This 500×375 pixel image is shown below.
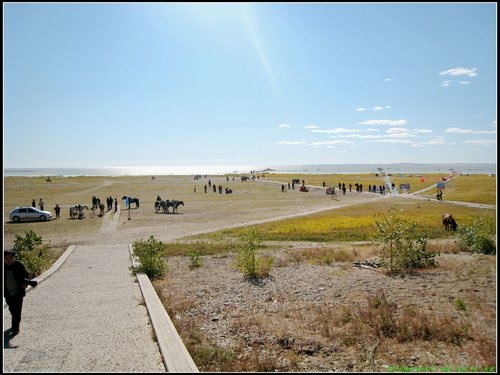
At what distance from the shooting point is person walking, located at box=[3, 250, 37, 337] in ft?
29.2

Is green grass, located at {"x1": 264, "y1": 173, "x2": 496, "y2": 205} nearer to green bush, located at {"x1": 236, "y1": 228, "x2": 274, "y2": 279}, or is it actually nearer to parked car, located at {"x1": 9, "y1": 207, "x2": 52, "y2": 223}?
green bush, located at {"x1": 236, "y1": 228, "x2": 274, "y2": 279}

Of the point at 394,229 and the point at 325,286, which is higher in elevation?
the point at 394,229

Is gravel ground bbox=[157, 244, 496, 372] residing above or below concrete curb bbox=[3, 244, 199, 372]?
below

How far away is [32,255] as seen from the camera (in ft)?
54.5

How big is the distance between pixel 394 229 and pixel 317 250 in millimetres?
5057

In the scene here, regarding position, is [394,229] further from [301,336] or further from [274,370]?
[274,370]

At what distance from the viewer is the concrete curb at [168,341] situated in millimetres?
7293

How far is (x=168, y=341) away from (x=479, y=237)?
17.7 metres

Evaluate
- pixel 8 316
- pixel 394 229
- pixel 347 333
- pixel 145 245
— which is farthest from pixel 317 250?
pixel 8 316

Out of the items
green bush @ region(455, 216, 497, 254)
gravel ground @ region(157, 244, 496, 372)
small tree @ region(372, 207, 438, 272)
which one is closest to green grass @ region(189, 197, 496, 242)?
green bush @ region(455, 216, 497, 254)

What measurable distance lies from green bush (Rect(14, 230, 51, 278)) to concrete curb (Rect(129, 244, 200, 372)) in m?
7.17

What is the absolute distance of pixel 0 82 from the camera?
24.5 ft

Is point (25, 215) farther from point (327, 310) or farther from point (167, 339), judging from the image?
point (327, 310)

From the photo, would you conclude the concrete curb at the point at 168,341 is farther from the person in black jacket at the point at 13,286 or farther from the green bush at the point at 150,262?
the green bush at the point at 150,262
